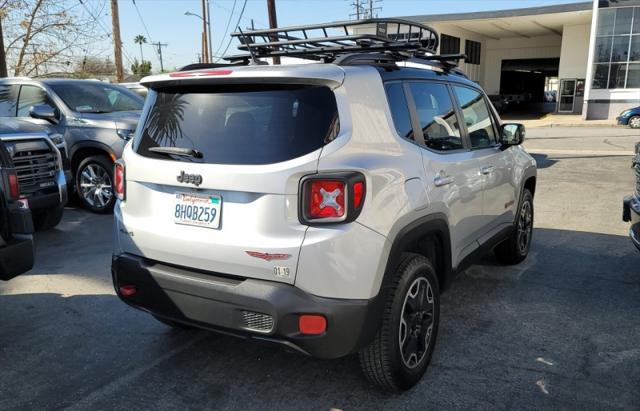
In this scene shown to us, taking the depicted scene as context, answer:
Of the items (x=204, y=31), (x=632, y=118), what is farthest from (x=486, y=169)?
(x=204, y=31)

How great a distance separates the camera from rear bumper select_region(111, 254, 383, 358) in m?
2.55

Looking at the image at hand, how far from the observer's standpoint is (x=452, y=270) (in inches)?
142

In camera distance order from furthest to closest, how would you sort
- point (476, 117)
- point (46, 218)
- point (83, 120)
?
1. point (83, 120)
2. point (46, 218)
3. point (476, 117)

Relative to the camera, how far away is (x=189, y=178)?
2809 millimetres

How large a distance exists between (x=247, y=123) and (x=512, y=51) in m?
42.5

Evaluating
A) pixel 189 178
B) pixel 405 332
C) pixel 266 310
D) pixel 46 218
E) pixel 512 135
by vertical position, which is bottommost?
pixel 46 218

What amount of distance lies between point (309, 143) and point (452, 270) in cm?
156

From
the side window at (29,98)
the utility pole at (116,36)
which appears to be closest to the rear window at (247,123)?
the side window at (29,98)

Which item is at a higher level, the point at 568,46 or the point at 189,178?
the point at 568,46

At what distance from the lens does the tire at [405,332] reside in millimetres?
2828

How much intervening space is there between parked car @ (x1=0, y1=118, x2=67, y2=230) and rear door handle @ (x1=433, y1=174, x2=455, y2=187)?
14.9 ft

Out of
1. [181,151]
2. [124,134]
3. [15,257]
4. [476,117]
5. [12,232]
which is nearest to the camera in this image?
[181,151]

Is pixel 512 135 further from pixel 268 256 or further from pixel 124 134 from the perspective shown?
pixel 124 134

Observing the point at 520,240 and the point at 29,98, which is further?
the point at 29,98
